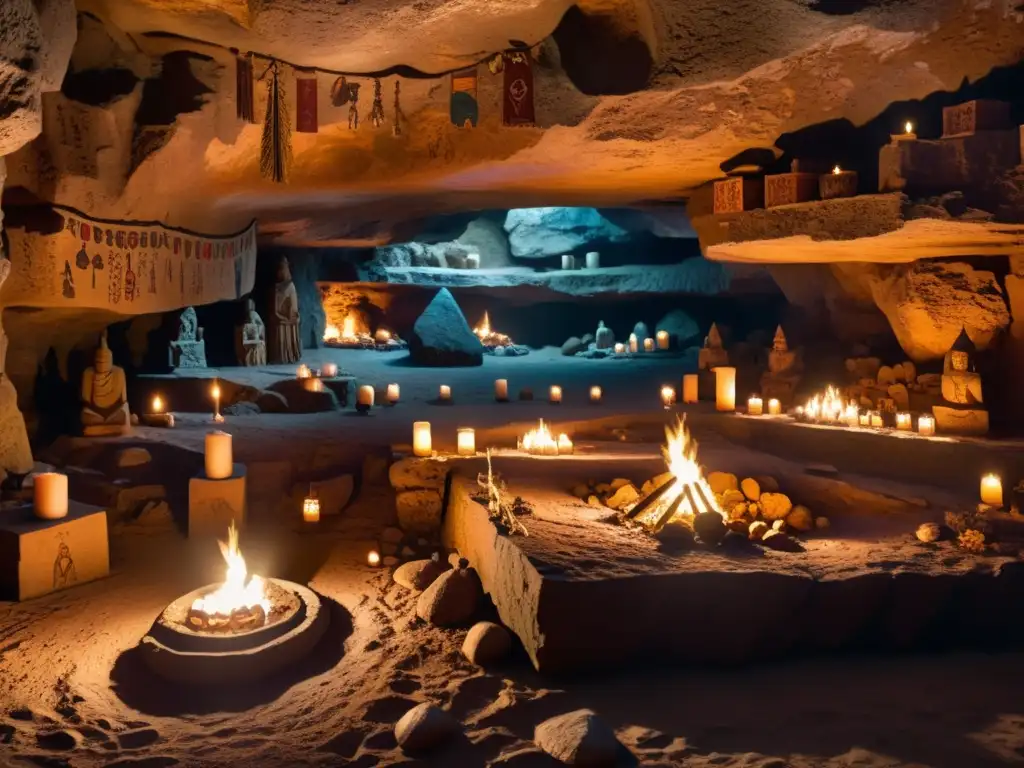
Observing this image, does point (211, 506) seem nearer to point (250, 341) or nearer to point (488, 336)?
point (250, 341)

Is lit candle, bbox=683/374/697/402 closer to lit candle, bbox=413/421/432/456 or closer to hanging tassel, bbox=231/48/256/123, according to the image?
lit candle, bbox=413/421/432/456

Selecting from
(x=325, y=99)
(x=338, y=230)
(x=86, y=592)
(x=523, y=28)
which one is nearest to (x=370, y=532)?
(x=86, y=592)

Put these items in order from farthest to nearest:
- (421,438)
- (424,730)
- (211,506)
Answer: (421,438) < (211,506) < (424,730)

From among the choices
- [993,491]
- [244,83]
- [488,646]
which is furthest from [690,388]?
[244,83]

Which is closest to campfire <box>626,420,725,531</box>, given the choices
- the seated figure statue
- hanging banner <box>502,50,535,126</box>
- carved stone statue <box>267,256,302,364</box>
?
hanging banner <box>502,50,535,126</box>

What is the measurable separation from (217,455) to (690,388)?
20.3ft

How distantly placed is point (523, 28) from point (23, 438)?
20.1 feet

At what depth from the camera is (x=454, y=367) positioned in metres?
16.6

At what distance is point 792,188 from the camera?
849cm

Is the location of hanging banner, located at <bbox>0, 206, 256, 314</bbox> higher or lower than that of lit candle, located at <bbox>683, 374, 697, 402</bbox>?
higher

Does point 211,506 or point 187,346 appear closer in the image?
point 211,506

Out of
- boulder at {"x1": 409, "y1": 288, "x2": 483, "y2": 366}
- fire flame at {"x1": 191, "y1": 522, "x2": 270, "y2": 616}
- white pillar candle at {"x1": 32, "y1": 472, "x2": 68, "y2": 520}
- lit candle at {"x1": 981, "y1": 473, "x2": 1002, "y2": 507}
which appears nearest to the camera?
fire flame at {"x1": 191, "y1": 522, "x2": 270, "y2": 616}

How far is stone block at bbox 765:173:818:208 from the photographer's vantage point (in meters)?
8.45

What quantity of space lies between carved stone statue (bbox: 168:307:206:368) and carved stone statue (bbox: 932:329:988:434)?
459 inches
